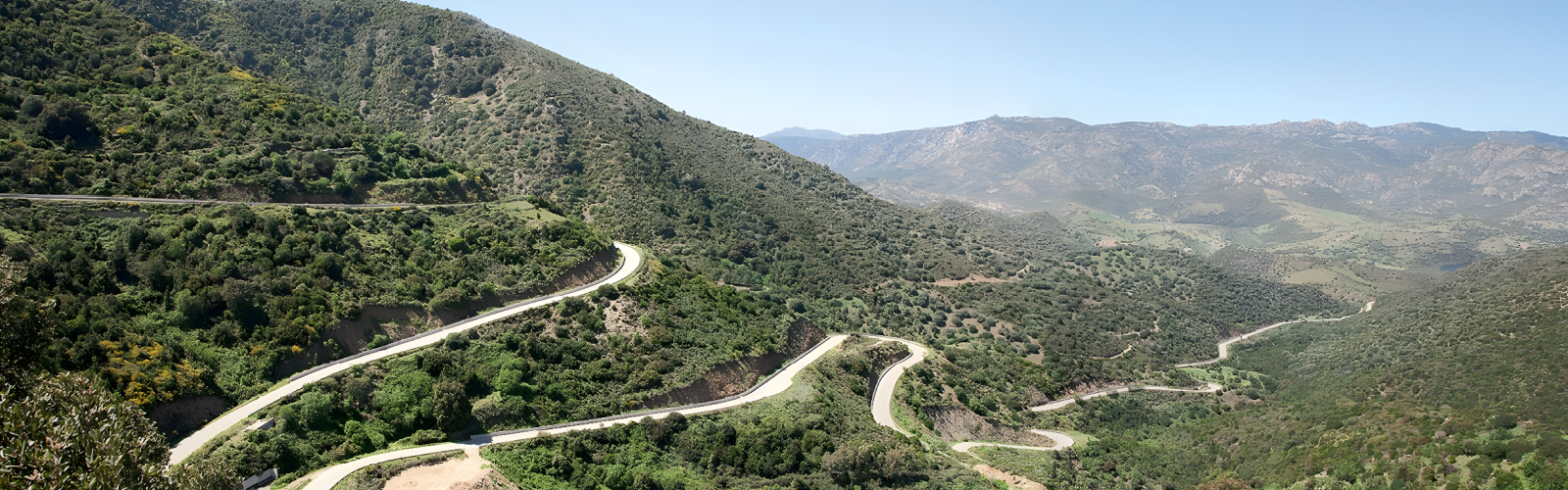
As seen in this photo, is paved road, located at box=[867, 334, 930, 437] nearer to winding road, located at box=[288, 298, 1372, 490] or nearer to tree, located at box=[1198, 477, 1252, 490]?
winding road, located at box=[288, 298, 1372, 490]

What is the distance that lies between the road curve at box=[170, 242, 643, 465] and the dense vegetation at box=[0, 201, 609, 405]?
4.10ft

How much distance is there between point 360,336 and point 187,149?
81.8ft

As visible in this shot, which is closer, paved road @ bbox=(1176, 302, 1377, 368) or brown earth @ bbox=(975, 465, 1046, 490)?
brown earth @ bbox=(975, 465, 1046, 490)

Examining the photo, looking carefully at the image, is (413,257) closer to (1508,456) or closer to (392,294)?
(392,294)

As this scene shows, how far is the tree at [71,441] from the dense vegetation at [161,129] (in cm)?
3537

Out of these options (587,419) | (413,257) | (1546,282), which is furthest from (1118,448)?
(413,257)

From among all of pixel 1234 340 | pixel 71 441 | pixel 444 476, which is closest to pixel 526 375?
pixel 444 476

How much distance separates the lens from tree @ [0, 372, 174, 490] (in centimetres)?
1446

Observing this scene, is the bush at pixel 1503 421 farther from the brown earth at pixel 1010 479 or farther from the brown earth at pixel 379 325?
the brown earth at pixel 379 325

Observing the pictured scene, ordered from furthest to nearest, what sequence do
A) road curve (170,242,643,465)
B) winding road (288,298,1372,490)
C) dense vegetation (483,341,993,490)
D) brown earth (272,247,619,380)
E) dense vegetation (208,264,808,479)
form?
brown earth (272,247,619,380) < dense vegetation (483,341,993,490) < dense vegetation (208,264,808,479) < road curve (170,242,643,465) < winding road (288,298,1372,490)

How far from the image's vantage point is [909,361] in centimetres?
6219

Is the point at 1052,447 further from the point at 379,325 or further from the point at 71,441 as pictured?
the point at 71,441

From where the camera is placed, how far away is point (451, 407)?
33.3m

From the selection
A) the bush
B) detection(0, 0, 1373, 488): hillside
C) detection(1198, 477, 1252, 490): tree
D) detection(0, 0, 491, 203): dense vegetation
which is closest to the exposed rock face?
detection(0, 0, 1373, 488): hillside
